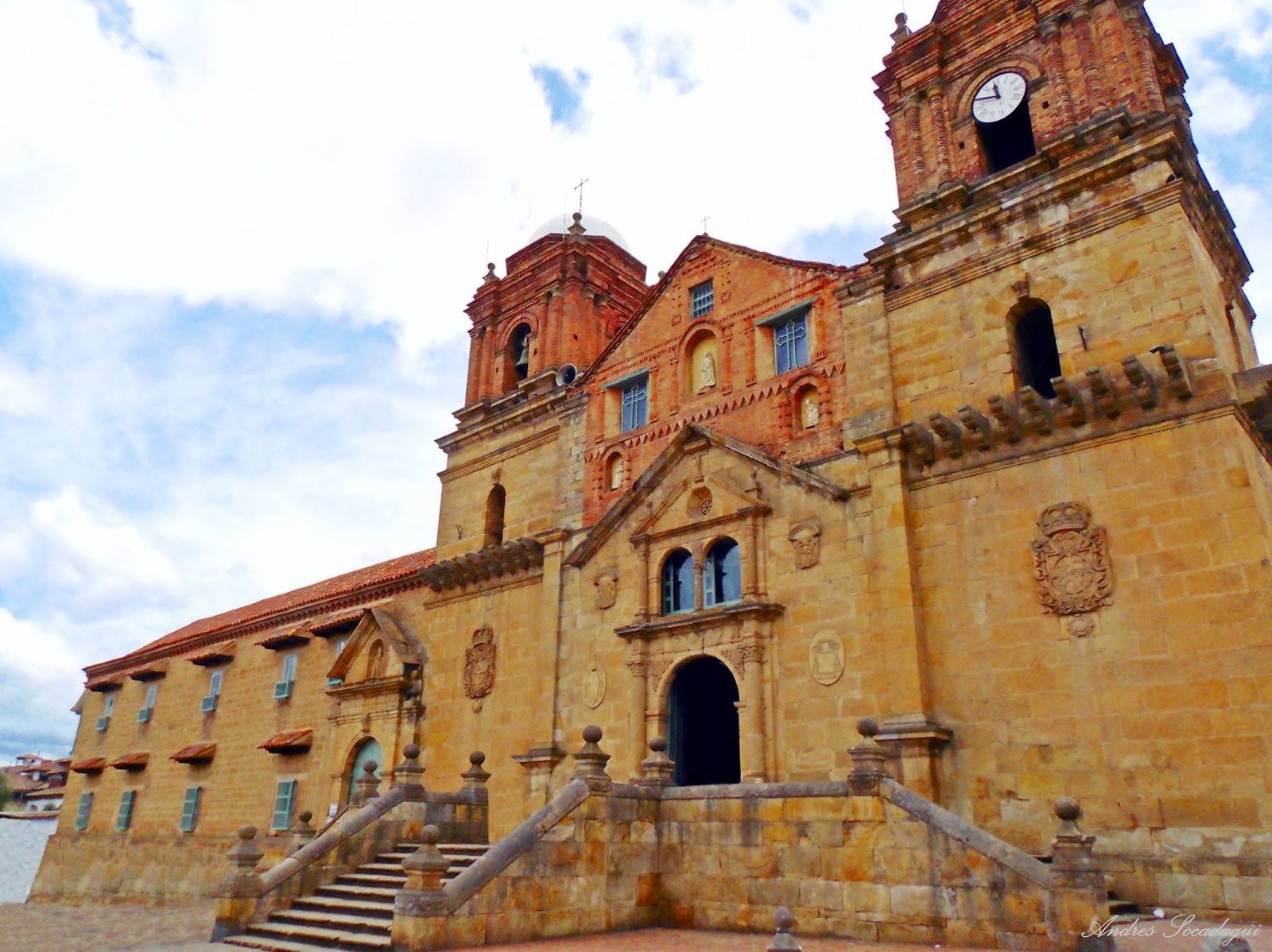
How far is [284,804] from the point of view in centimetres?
2439

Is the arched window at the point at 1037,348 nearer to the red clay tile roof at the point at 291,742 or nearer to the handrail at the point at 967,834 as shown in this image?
the handrail at the point at 967,834

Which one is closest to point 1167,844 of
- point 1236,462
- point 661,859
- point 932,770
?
point 932,770

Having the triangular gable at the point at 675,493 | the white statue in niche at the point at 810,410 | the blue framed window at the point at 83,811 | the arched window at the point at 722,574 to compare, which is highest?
the white statue in niche at the point at 810,410

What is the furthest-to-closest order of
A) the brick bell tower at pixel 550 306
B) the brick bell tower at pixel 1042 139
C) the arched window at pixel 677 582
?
the brick bell tower at pixel 550 306
the arched window at pixel 677 582
the brick bell tower at pixel 1042 139

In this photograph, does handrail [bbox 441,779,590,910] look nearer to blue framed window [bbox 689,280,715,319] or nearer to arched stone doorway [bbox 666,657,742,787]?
arched stone doorway [bbox 666,657,742,787]

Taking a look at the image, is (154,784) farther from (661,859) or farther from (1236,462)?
(1236,462)

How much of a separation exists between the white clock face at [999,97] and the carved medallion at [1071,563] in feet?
25.7

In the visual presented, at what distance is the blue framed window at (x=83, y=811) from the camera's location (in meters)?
31.6

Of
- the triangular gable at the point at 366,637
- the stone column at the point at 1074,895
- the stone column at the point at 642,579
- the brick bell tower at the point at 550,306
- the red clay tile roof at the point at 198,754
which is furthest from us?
the red clay tile roof at the point at 198,754

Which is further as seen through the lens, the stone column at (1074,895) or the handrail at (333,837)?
the handrail at (333,837)

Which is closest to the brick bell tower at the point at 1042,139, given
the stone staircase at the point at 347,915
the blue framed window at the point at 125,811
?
the stone staircase at the point at 347,915

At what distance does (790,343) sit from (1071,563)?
6.75 metres

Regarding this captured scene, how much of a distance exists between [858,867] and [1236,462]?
6.94m

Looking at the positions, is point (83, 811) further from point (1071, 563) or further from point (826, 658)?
point (1071, 563)
